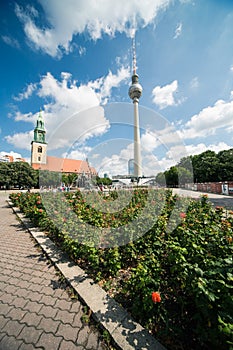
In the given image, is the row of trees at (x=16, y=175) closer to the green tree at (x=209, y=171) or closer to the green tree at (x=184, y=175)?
the green tree at (x=209, y=171)

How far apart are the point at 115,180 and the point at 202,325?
58522mm

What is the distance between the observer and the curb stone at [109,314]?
1540 millimetres

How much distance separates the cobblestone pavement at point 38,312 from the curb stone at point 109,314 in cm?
14

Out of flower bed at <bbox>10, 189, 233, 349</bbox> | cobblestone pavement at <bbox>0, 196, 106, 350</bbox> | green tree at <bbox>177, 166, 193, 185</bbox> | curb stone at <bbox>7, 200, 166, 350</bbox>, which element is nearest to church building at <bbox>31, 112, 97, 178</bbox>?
green tree at <bbox>177, 166, 193, 185</bbox>

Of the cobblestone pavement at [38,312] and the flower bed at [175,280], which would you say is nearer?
the flower bed at [175,280]

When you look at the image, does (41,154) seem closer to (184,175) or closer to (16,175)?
(16,175)

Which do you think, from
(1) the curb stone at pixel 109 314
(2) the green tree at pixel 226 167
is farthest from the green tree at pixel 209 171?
(1) the curb stone at pixel 109 314

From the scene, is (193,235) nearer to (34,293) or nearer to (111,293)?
(111,293)

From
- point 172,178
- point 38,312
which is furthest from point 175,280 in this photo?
point 172,178

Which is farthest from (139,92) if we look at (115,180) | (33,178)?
(33,178)

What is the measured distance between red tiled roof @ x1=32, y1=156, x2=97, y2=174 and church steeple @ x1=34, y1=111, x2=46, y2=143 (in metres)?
8.67

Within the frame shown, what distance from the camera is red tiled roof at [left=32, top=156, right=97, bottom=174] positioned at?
65719 millimetres

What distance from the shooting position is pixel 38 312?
2.13 metres

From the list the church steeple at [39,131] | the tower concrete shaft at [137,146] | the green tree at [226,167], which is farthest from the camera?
the church steeple at [39,131]
